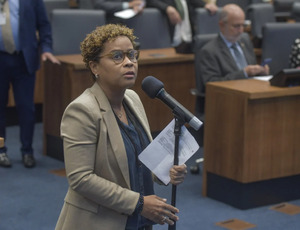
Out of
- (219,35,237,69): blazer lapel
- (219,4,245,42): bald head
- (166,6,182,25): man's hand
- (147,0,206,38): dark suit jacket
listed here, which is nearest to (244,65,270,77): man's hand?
(219,35,237,69): blazer lapel

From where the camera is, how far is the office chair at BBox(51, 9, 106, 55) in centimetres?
588

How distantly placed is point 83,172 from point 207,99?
9.01ft

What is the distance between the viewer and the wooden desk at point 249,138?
14.8ft

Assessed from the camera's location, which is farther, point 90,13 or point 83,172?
point 90,13

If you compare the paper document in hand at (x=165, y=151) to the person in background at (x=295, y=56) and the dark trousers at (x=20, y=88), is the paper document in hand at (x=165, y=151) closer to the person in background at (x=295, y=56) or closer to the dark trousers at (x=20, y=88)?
the dark trousers at (x=20, y=88)

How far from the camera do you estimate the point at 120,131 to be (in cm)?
222

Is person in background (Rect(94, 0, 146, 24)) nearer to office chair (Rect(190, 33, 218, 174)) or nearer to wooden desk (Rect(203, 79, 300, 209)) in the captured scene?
office chair (Rect(190, 33, 218, 174))

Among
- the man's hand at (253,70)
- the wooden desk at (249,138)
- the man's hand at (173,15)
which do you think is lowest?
the wooden desk at (249,138)

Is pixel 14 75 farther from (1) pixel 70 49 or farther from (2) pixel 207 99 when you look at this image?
(2) pixel 207 99

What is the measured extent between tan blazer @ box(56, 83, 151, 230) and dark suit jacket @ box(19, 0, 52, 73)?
311 centimetres

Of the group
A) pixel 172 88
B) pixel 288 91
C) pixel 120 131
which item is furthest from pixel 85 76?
pixel 120 131

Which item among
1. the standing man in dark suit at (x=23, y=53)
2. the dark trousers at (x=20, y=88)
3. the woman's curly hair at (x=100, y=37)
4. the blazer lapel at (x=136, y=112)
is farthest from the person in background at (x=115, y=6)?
the woman's curly hair at (x=100, y=37)

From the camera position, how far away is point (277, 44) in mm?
6059

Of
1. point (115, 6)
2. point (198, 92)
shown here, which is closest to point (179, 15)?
point (115, 6)
